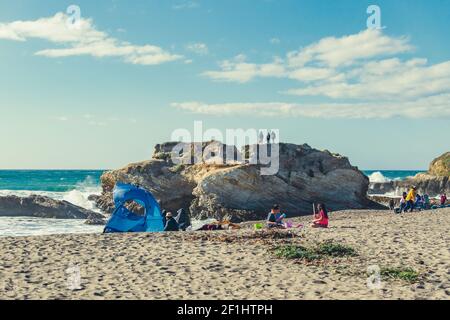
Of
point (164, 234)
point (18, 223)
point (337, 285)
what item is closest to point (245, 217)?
point (18, 223)

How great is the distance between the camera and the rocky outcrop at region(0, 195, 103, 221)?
139ft

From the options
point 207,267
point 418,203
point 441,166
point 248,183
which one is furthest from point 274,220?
point 441,166

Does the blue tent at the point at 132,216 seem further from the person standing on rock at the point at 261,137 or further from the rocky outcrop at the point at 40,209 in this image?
the person standing on rock at the point at 261,137

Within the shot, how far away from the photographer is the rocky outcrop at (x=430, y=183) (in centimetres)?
7325

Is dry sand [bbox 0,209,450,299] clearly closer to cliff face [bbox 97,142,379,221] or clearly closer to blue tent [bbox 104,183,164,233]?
→ blue tent [bbox 104,183,164,233]

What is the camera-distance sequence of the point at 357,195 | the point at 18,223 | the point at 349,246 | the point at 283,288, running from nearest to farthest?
1. the point at 283,288
2. the point at 349,246
3. the point at 18,223
4. the point at 357,195

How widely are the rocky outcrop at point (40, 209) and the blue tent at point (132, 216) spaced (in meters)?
16.7

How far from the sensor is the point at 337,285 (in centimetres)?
1175
